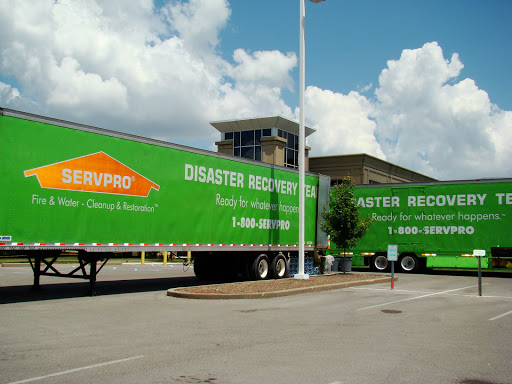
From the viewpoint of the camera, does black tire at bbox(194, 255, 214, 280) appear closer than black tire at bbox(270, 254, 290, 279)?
Yes

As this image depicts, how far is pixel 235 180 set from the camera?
18.5m

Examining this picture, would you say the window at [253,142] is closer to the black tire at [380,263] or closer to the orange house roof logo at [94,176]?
the black tire at [380,263]

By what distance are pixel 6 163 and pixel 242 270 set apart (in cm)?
957

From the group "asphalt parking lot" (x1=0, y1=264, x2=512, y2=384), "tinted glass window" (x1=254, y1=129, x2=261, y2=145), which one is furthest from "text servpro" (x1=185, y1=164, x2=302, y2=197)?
"tinted glass window" (x1=254, y1=129, x2=261, y2=145)

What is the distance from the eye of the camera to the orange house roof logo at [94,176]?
1287 cm

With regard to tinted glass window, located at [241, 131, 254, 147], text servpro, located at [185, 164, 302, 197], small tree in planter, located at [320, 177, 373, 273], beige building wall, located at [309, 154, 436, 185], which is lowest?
small tree in planter, located at [320, 177, 373, 273]

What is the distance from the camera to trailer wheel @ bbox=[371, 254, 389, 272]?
1065 inches

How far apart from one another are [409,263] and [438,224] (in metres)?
2.48

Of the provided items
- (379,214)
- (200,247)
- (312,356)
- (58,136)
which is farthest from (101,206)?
(379,214)

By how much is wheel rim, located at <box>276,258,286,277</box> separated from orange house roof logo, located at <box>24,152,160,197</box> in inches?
277

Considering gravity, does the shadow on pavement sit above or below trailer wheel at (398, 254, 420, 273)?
below

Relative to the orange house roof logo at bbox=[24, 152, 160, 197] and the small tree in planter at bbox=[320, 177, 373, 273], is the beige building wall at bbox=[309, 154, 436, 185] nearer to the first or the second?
the small tree in planter at bbox=[320, 177, 373, 273]

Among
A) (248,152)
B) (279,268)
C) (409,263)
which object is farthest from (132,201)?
(248,152)

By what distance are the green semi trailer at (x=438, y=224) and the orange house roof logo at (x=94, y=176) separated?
1287cm
